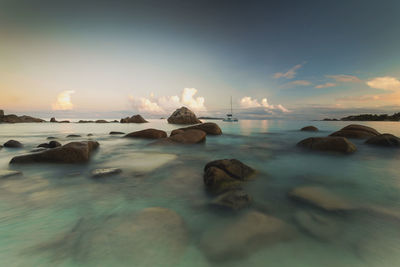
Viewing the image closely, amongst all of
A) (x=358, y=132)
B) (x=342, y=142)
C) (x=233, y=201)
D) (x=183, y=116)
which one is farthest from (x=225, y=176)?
(x=183, y=116)

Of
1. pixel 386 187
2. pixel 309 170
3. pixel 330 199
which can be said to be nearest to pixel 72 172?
pixel 330 199

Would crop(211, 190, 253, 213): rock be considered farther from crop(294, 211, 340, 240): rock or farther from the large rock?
the large rock

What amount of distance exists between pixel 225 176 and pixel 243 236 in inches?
74.1

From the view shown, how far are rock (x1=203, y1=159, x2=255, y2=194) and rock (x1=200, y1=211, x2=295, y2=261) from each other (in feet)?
3.80

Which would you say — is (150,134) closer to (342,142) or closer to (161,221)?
(161,221)

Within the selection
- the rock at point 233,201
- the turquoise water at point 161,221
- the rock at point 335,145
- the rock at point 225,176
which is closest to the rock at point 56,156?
the turquoise water at point 161,221

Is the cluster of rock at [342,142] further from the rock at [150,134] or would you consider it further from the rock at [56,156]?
the rock at [56,156]

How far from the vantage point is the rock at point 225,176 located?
3.74 meters

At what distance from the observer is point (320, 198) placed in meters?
3.22

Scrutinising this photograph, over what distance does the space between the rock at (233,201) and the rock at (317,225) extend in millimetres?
769

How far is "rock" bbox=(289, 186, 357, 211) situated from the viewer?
113 inches

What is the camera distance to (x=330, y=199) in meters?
3.18

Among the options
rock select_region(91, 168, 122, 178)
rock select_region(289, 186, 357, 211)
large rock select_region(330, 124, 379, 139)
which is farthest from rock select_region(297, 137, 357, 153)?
rock select_region(91, 168, 122, 178)

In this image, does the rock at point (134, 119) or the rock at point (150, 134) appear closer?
A: the rock at point (150, 134)
